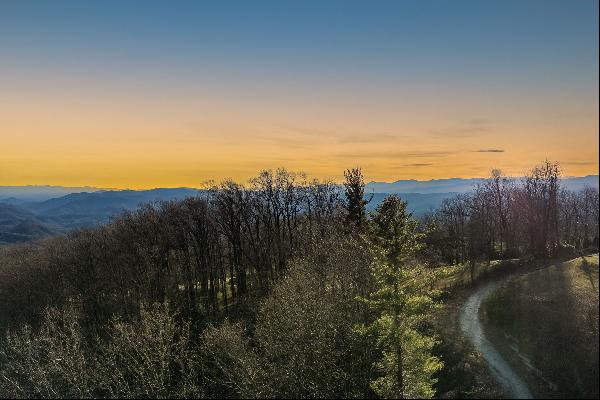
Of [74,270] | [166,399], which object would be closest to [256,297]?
[74,270]

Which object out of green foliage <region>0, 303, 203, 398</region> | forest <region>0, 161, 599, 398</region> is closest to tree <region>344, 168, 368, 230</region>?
forest <region>0, 161, 599, 398</region>

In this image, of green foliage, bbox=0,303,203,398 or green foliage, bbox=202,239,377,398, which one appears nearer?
green foliage, bbox=0,303,203,398

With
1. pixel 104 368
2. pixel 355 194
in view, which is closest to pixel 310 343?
pixel 104 368

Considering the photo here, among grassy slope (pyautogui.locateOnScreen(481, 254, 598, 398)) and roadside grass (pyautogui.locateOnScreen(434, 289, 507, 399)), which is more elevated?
grassy slope (pyautogui.locateOnScreen(481, 254, 598, 398))

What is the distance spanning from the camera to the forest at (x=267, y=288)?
3459 cm

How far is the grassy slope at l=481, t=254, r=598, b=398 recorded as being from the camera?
29.7 metres

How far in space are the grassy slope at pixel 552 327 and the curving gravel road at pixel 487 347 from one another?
2.16ft

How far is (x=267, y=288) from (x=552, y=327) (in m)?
45.2

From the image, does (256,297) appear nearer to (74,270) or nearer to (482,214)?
(74,270)

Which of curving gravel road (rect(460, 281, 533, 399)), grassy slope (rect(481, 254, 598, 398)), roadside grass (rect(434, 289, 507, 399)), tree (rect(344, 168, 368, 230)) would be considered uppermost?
tree (rect(344, 168, 368, 230))

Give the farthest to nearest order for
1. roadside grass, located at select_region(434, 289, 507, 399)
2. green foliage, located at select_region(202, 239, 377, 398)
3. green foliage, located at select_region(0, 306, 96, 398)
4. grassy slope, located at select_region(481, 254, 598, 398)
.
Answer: green foliage, located at select_region(202, 239, 377, 398) → roadside grass, located at select_region(434, 289, 507, 399) → green foliage, located at select_region(0, 306, 96, 398) → grassy slope, located at select_region(481, 254, 598, 398)

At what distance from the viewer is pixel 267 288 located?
73.9 metres

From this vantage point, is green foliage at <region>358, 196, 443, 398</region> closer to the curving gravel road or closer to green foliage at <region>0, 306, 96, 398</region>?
the curving gravel road

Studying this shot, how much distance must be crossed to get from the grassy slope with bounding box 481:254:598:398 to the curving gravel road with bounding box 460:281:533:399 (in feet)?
2.16
